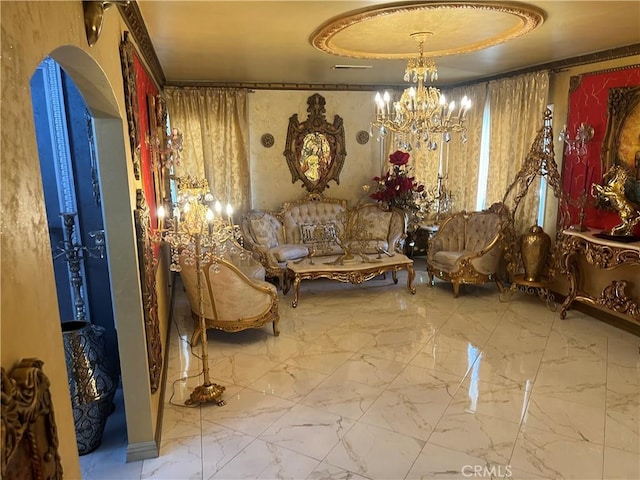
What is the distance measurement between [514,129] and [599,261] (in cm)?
206

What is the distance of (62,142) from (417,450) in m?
3.16

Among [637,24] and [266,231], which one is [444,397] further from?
[266,231]

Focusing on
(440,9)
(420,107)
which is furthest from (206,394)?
(440,9)

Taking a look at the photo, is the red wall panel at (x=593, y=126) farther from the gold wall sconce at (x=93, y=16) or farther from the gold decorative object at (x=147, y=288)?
the gold wall sconce at (x=93, y=16)

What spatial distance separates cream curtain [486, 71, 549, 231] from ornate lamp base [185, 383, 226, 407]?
4.23 m

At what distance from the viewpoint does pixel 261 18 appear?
306 centimetres

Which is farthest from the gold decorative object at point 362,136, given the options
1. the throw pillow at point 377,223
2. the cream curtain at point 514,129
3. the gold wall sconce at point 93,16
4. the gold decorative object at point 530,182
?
the gold wall sconce at point 93,16

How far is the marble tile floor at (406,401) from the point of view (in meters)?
2.62

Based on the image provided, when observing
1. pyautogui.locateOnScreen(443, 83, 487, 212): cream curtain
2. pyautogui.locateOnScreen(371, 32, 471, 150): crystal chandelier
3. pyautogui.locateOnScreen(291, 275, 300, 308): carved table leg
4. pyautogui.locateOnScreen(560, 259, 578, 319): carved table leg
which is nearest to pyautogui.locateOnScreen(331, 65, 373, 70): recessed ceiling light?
pyautogui.locateOnScreen(371, 32, 471, 150): crystal chandelier

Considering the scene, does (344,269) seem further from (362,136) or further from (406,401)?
(362,136)

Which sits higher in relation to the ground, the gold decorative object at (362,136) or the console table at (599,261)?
the gold decorative object at (362,136)

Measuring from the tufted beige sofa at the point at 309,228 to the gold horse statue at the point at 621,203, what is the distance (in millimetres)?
2728

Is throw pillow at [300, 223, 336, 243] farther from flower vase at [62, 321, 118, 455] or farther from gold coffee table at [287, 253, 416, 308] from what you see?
flower vase at [62, 321, 118, 455]

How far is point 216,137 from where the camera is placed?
637 centimetres
